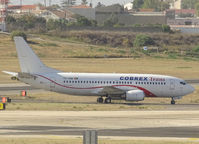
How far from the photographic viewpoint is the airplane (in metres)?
63.0

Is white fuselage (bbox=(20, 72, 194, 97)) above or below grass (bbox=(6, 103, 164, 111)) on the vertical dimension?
above

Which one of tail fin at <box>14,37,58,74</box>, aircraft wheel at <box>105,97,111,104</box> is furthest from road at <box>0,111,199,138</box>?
tail fin at <box>14,37,58,74</box>

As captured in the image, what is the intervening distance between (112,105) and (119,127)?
1664 centimetres

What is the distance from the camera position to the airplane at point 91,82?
207 ft

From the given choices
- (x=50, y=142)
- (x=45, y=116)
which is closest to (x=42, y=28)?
(x=45, y=116)

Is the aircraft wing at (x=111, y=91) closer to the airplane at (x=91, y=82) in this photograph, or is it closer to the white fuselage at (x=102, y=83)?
the airplane at (x=91, y=82)

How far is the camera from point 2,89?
74562mm

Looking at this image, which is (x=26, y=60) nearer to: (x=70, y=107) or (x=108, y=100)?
(x=70, y=107)

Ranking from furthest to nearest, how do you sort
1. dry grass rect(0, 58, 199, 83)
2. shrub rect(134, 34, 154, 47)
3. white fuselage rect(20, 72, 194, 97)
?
1. shrub rect(134, 34, 154, 47)
2. dry grass rect(0, 58, 199, 83)
3. white fuselage rect(20, 72, 194, 97)

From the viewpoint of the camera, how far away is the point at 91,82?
Answer: 2505 inches

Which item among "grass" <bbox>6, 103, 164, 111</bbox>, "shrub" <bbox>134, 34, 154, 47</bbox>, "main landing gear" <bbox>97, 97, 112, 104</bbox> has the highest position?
"grass" <bbox>6, 103, 164, 111</bbox>

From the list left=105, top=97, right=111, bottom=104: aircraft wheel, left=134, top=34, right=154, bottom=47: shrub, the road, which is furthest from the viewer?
left=134, top=34, right=154, bottom=47: shrub

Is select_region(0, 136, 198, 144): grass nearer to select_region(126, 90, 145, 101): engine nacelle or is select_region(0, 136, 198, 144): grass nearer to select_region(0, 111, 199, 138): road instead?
select_region(0, 111, 199, 138): road

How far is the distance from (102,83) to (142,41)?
10254 cm
